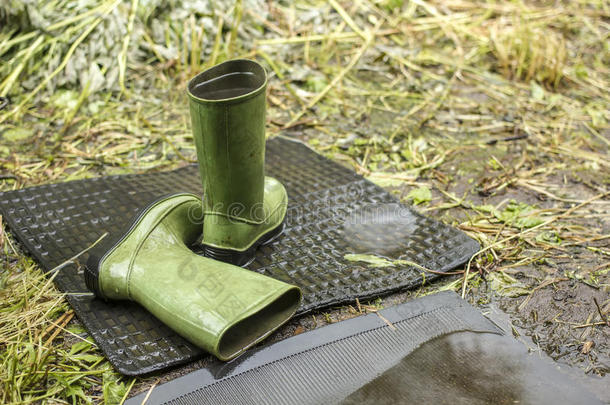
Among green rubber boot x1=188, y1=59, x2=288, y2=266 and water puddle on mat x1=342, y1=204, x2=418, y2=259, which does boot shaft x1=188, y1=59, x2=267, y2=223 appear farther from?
water puddle on mat x1=342, y1=204, x2=418, y2=259

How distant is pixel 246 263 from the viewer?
170cm

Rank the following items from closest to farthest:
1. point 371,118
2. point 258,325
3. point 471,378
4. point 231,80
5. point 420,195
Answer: point 471,378 < point 258,325 < point 231,80 < point 420,195 < point 371,118

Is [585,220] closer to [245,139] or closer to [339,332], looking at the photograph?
[339,332]

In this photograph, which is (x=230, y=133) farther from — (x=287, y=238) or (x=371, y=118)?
(x=371, y=118)

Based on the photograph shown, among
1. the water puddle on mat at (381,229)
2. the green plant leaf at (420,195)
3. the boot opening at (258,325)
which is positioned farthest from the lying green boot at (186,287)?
the green plant leaf at (420,195)

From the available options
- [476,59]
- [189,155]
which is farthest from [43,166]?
[476,59]

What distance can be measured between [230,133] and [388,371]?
74 cm

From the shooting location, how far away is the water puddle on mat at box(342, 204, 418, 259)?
1790 millimetres

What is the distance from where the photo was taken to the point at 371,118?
2721 mm

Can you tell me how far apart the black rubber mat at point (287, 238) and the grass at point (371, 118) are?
0.06m

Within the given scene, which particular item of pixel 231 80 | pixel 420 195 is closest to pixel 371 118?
pixel 420 195

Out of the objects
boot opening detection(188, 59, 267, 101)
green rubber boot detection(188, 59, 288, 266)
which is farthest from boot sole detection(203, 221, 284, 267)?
boot opening detection(188, 59, 267, 101)

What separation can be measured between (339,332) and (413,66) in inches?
84.6

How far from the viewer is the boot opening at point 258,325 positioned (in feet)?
4.45
